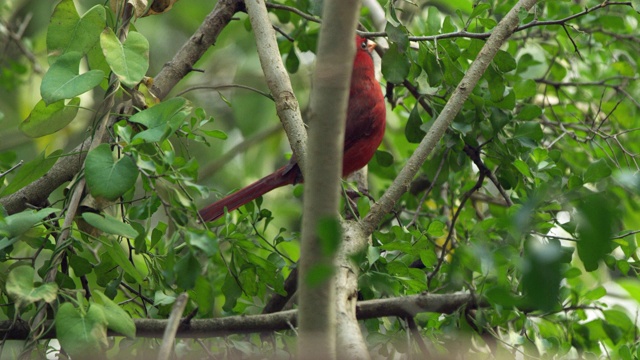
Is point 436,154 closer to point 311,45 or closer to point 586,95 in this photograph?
point 311,45

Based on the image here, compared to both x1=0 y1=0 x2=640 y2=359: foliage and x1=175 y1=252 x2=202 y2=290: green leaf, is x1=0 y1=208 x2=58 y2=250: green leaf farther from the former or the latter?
x1=175 y1=252 x2=202 y2=290: green leaf

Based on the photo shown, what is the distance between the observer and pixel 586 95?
3678 millimetres

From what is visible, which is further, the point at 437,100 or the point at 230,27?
the point at 230,27

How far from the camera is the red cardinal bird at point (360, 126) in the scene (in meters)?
3.53

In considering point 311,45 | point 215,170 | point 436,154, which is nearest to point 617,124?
point 436,154

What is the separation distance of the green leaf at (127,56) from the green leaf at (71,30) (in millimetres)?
103

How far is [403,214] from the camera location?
3510mm

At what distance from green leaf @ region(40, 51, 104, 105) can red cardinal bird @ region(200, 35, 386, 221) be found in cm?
148

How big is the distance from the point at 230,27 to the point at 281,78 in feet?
7.16

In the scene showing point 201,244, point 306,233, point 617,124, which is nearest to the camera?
point 306,233

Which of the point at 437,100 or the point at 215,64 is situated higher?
the point at 215,64

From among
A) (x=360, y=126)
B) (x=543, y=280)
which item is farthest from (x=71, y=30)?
(x=360, y=126)

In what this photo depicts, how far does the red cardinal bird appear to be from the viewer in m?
3.53

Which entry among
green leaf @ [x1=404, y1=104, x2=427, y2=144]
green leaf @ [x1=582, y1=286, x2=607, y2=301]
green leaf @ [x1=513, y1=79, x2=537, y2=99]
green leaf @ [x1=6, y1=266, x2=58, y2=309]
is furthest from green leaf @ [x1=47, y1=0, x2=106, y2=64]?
green leaf @ [x1=582, y1=286, x2=607, y2=301]
